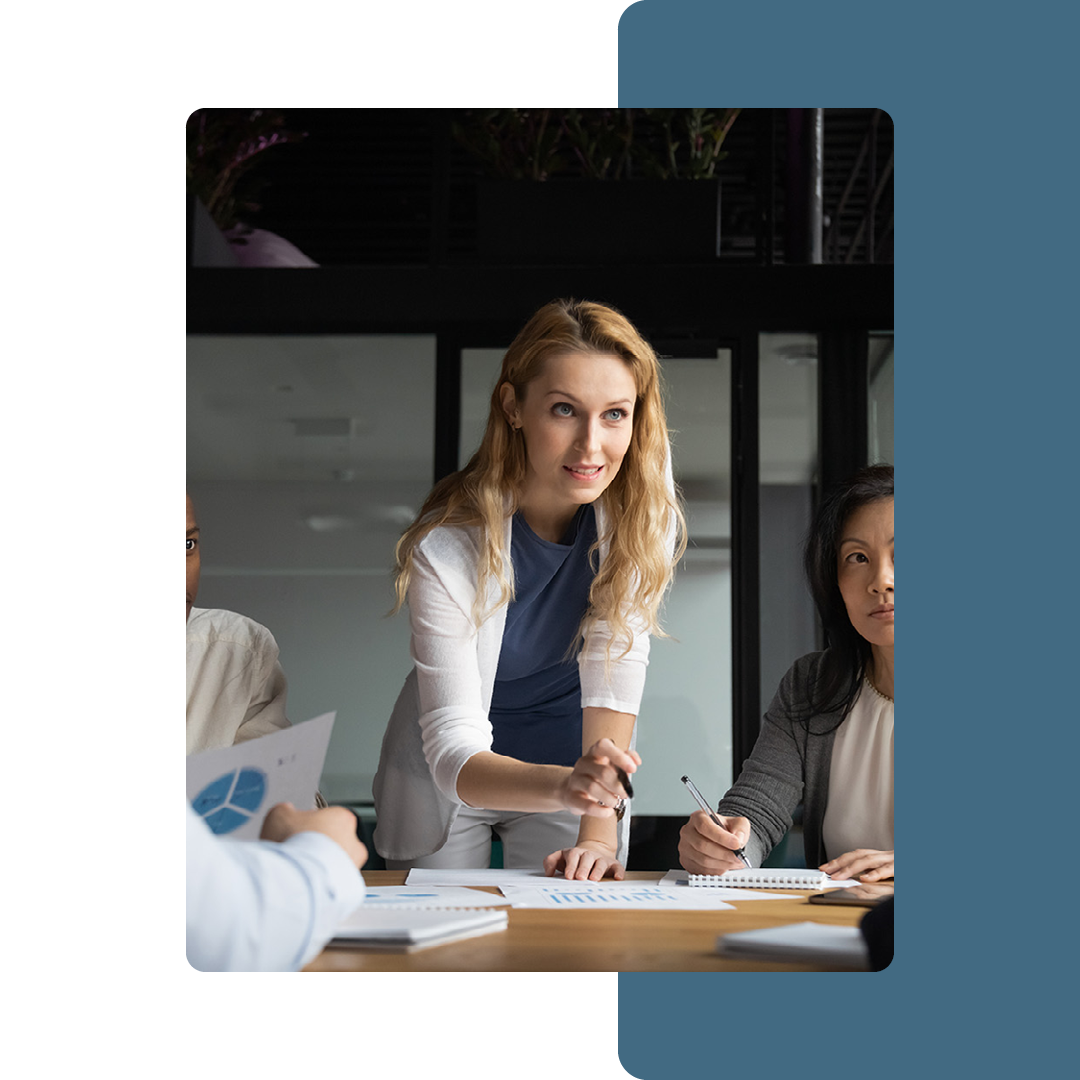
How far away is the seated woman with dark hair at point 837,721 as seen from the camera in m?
1.79

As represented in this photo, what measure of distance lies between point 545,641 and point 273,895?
660 mm

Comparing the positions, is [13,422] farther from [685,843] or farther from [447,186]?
[685,843]

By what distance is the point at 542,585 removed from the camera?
72.6 inches

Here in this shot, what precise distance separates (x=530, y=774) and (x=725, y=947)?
15.6 inches

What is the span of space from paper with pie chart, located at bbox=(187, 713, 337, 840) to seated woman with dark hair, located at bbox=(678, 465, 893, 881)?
55cm

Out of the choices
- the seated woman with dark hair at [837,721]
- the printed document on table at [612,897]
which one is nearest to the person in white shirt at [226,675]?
the printed document on table at [612,897]

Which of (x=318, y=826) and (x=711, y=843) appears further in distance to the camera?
(x=711, y=843)

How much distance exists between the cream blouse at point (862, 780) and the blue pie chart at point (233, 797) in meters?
0.80

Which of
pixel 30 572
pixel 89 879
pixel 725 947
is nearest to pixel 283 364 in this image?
pixel 30 572

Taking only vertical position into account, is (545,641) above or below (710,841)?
above

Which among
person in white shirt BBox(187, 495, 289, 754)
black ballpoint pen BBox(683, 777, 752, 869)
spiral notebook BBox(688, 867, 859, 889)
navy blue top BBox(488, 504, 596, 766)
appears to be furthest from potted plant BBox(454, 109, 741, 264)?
spiral notebook BBox(688, 867, 859, 889)

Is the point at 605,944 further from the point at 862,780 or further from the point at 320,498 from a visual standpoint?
the point at 320,498

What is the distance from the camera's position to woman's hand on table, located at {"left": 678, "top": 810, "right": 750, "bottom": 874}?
175 cm

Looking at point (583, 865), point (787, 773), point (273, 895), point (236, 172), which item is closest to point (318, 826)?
point (273, 895)
